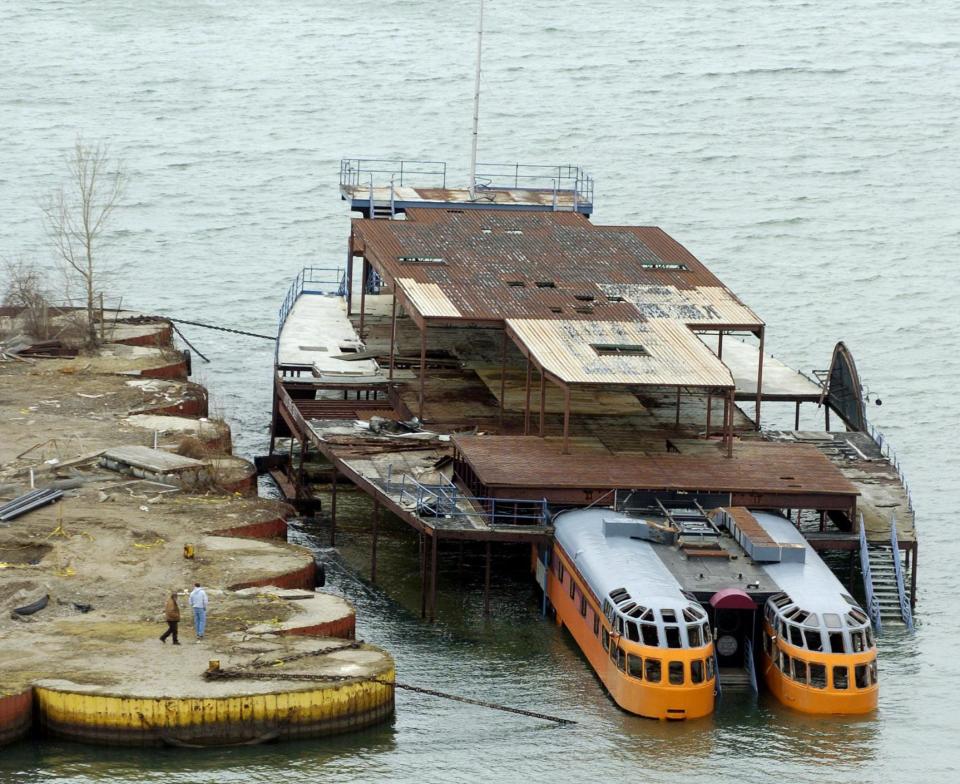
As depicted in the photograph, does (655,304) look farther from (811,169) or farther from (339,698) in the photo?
(811,169)

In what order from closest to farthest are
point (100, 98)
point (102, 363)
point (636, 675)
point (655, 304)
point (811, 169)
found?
point (636, 675), point (655, 304), point (102, 363), point (811, 169), point (100, 98)

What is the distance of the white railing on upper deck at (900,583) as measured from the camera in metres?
67.7

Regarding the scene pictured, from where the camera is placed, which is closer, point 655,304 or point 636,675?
point 636,675

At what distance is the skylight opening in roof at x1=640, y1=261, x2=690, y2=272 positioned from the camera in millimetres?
86188

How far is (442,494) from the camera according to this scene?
68.2 m

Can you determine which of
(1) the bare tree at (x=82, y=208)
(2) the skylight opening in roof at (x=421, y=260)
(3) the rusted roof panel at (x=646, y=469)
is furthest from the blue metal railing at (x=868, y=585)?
(1) the bare tree at (x=82, y=208)

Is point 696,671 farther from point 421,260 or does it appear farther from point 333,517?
point 421,260

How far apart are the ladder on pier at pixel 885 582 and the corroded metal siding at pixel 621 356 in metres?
6.81

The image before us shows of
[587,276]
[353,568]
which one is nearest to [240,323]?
[587,276]

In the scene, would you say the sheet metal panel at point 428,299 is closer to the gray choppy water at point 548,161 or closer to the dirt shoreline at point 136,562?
the gray choppy water at point 548,161

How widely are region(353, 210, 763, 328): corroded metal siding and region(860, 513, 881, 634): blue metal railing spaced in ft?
39.7

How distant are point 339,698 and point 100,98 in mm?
105404

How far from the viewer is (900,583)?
225ft

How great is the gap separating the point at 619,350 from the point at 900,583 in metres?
12.5
